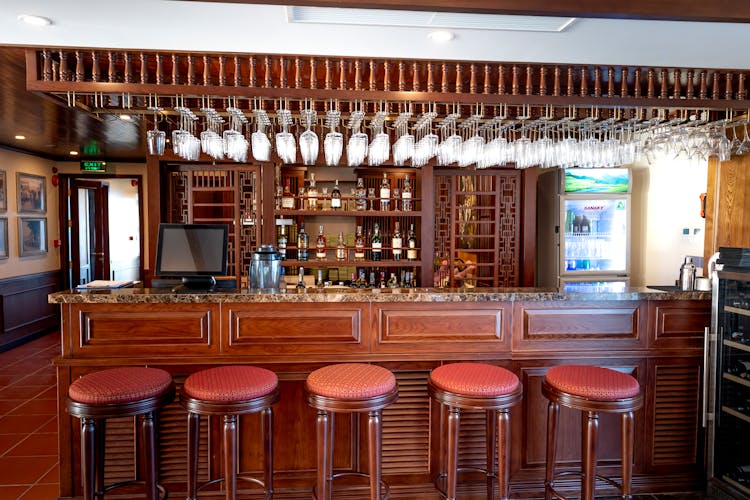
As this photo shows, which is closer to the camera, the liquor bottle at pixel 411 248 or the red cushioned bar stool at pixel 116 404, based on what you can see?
the red cushioned bar stool at pixel 116 404

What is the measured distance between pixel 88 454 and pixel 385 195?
12.0 ft

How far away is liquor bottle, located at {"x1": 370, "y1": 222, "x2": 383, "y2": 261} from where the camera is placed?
204 inches

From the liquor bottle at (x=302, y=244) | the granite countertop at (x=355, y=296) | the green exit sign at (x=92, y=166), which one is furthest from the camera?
the green exit sign at (x=92, y=166)

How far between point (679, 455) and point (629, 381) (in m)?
0.98

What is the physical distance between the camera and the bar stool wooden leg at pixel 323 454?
2.07m

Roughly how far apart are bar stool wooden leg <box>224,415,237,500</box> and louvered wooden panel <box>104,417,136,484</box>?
0.79 meters

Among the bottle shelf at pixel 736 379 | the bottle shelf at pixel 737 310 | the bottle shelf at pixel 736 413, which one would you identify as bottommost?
the bottle shelf at pixel 736 413

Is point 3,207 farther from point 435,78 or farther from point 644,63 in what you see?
point 644,63

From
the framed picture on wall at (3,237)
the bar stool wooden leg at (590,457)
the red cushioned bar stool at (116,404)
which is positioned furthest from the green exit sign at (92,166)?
the bar stool wooden leg at (590,457)

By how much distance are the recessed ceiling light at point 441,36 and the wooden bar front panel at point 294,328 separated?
4.64 ft

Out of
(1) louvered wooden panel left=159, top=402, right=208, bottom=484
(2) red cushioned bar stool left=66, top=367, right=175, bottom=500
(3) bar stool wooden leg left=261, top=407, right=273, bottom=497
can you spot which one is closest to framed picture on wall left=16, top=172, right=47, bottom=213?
(1) louvered wooden panel left=159, top=402, right=208, bottom=484

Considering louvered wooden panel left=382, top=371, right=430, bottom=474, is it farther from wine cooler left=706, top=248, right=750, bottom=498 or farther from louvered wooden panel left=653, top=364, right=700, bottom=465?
wine cooler left=706, top=248, right=750, bottom=498

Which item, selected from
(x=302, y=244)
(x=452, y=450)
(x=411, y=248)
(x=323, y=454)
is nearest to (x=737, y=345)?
(x=452, y=450)

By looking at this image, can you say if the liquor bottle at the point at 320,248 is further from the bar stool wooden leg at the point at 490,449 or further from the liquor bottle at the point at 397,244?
the bar stool wooden leg at the point at 490,449
